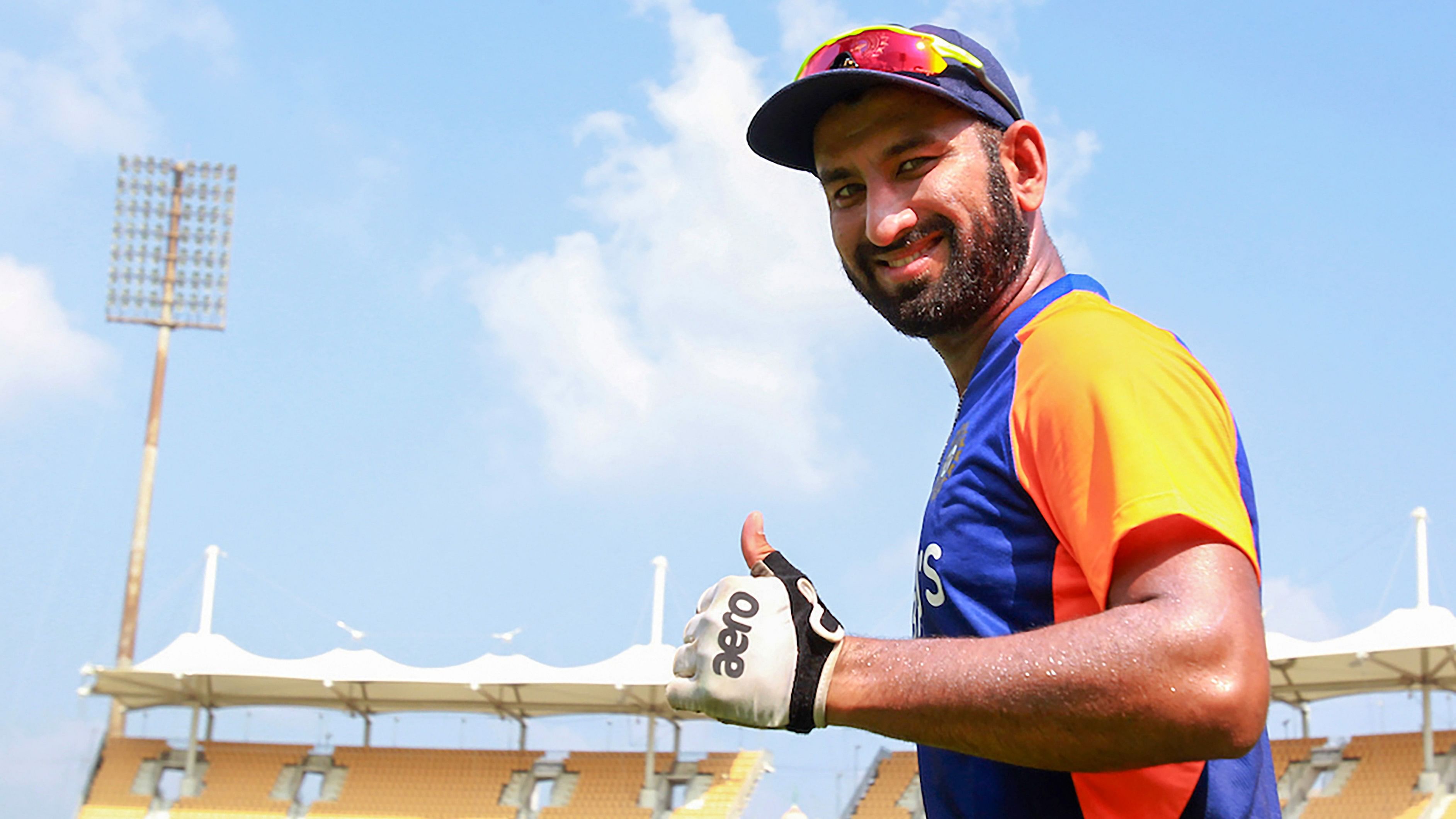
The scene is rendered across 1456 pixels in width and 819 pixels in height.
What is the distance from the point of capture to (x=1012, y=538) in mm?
1806

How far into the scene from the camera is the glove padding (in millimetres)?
1605

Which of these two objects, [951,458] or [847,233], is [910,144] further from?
[951,458]

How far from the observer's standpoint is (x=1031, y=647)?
151 cm

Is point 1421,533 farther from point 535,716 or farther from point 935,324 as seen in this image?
point 935,324

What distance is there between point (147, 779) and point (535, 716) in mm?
8807

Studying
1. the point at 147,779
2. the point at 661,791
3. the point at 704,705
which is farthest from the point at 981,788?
the point at 147,779

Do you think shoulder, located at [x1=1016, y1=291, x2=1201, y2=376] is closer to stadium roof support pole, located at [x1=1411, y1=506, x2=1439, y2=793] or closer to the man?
the man

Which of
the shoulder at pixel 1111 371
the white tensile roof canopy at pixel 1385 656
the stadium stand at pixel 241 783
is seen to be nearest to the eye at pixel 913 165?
the shoulder at pixel 1111 371

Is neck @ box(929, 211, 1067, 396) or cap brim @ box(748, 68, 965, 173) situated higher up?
cap brim @ box(748, 68, 965, 173)

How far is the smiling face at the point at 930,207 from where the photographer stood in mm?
2086

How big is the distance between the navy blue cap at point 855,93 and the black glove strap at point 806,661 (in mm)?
813

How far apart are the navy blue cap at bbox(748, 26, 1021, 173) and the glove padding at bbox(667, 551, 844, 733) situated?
789 mm

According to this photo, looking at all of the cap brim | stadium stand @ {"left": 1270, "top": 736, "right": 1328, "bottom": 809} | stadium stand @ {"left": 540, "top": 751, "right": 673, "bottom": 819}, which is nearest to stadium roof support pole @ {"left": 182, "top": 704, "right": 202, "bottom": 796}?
stadium stand @ {"left": 540, "top": 751, "right": 673, "bottom": 819}

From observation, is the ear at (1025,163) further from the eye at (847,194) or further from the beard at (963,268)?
the eye at (847,194)
